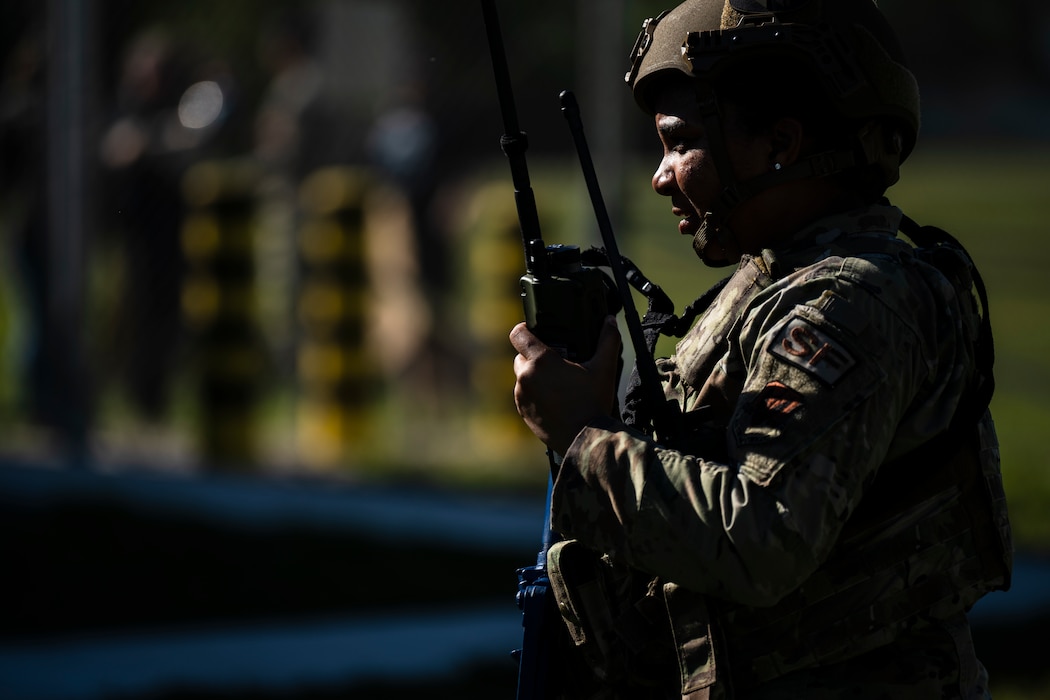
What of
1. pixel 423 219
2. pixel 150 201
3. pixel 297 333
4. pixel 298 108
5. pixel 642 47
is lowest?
pixel 642 47

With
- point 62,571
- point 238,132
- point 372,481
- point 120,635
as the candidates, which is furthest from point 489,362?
point 120,635

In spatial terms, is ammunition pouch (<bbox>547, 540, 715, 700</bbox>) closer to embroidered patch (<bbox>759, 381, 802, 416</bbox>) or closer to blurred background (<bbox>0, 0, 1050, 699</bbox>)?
embroidered patch (<bbox>759, 381, 802, 416</bbox>)

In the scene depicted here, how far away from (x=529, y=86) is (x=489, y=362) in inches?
66.0

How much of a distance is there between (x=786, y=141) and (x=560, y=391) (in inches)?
19.1

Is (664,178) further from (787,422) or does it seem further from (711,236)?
(787,422)

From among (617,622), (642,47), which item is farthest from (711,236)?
(617,622)

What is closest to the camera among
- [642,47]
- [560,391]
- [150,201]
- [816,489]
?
[816,489]

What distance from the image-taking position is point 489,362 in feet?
30.8

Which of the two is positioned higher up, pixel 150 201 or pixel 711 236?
pixel 150 201

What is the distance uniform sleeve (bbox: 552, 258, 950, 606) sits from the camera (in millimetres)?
1971

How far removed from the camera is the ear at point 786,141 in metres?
2.24

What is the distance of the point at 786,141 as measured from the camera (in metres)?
2.26

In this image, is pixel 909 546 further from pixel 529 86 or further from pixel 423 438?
pixel 423 438

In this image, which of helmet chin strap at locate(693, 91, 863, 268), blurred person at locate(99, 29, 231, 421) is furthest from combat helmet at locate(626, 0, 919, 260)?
blurred person at locate(99, 29, 231, 421)
